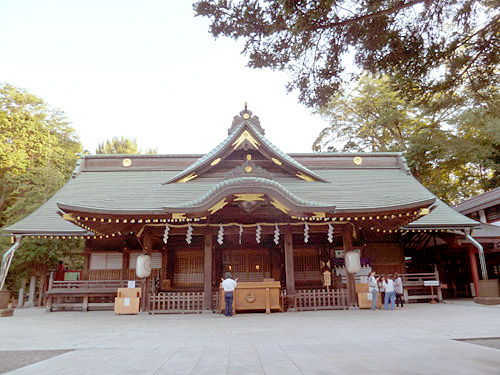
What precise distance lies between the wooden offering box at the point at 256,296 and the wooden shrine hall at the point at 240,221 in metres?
0.05

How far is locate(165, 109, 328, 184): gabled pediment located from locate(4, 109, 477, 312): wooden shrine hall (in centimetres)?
5

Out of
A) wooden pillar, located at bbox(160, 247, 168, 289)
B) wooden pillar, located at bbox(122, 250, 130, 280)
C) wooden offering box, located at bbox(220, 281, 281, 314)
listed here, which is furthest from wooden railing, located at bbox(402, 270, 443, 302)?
wooden pillar, located at bbox(122, 250, 130, 280)

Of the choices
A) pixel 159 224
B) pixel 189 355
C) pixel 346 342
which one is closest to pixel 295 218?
pixel 159 224

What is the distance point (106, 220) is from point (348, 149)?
76.7 ft

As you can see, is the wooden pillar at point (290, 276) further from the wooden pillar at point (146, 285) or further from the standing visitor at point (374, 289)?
the wooden pillar at point (146, 285)

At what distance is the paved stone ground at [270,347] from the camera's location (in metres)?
4.11

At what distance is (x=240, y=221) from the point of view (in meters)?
12.8

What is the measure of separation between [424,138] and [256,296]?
65.4ft

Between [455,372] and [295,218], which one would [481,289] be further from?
[455,372]

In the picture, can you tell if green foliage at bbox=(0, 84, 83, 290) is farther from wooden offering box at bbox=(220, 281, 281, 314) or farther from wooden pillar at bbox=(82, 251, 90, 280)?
wooden offering box at bbox=(220, 281, 281, 314)

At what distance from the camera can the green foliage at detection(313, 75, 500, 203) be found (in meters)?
22.8

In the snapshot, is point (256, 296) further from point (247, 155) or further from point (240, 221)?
point (247, 155)

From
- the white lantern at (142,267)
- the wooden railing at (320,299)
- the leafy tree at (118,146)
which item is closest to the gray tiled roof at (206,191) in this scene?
the white lantern at (142,267)

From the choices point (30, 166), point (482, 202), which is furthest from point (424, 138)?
point (30, 166)
